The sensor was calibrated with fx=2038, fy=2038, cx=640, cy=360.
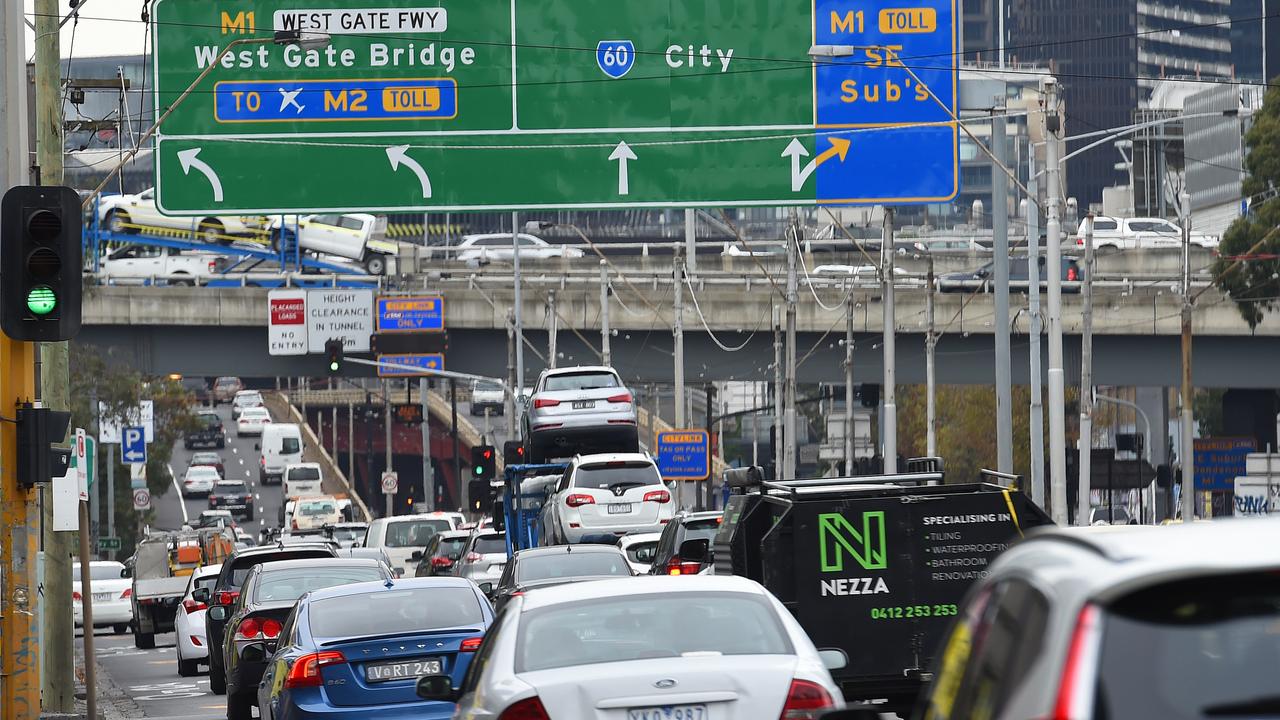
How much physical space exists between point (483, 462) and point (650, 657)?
40.7 m

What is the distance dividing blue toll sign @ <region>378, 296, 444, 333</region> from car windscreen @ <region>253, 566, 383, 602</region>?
126ft

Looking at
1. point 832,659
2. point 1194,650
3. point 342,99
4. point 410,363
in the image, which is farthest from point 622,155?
point 410,363

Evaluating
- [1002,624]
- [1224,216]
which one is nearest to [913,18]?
[1002,624]

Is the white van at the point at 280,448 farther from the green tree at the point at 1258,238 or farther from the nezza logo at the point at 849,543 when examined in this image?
the nezza logo at the point at 849,543

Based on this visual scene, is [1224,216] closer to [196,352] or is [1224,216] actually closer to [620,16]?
[196,352]

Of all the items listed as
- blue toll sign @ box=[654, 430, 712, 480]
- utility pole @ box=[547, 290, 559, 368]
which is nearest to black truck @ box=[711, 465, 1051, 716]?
blue toll sign @ box=[654, 430, 712, 480]

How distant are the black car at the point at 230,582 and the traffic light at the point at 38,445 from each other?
7.88 m

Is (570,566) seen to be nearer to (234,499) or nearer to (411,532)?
(411,532)

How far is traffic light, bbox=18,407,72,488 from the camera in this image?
1509 cm

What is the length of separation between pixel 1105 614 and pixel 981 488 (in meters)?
12.4

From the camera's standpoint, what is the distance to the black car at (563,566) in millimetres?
22578

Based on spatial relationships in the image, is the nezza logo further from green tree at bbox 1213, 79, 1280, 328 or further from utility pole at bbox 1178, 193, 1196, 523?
green tree at bbox 1213, 79, 1280, 328

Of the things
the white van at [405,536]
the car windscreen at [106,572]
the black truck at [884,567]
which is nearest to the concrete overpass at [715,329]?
the white van at [405,536]

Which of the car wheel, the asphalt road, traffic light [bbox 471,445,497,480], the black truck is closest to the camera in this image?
the black truck
